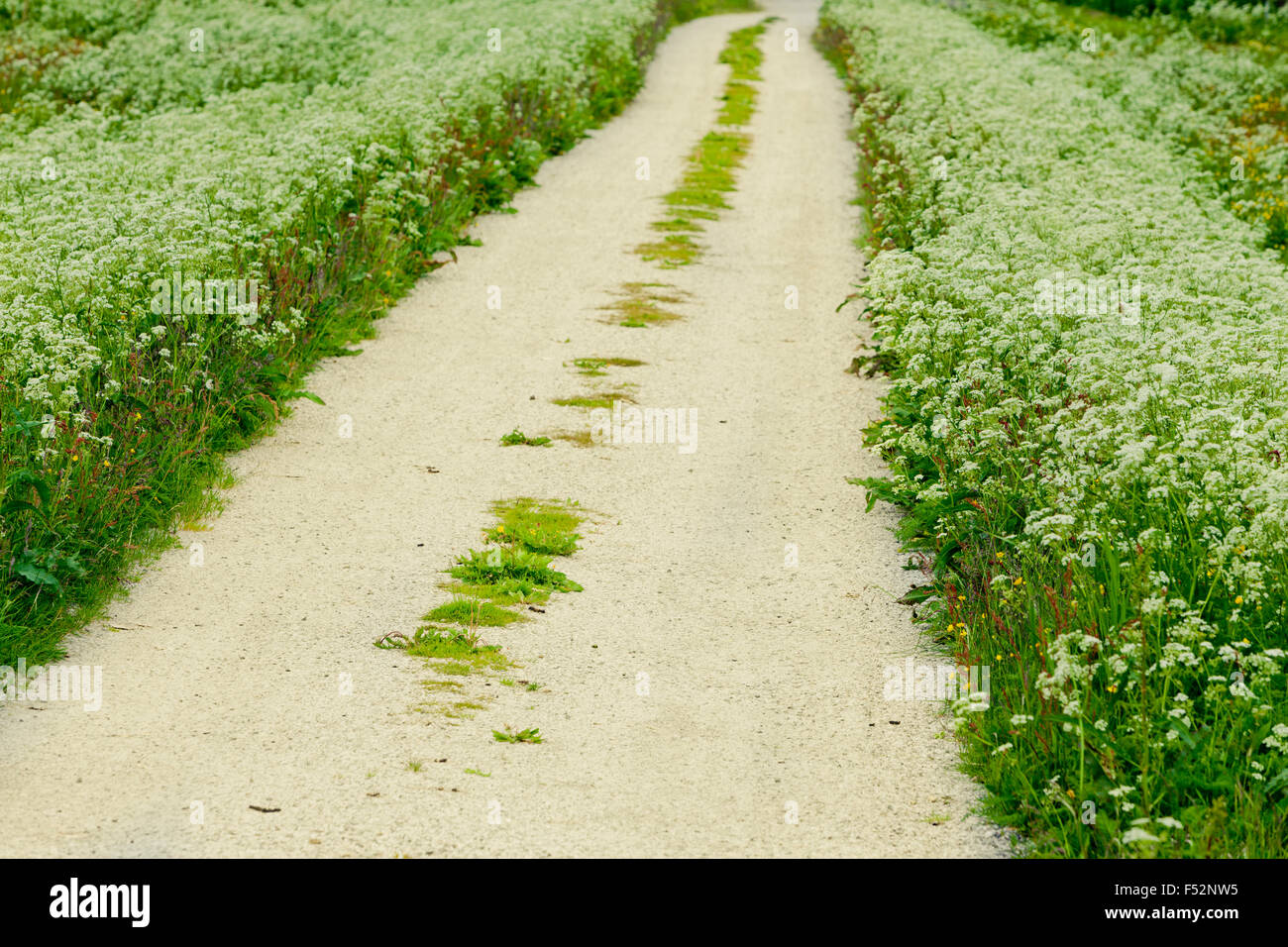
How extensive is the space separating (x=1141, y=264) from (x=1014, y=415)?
307 cm

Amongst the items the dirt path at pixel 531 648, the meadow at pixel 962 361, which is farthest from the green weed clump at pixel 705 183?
the dirt path at pixel 531 648

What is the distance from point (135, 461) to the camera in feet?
26.5

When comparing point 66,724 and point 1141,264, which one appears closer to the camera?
point 66,724

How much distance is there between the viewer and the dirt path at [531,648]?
536cm

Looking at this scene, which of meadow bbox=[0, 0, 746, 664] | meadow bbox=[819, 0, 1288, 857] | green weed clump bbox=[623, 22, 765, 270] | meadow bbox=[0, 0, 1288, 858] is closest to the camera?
meadow bbox=[819, 0, 1288, 857]

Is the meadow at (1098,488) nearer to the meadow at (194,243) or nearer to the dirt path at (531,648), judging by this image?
the dirt path at (531,648)

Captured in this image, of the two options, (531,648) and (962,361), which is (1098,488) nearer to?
(962,361)

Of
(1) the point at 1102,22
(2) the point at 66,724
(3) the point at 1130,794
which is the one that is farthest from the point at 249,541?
(1) the point at 1102,22

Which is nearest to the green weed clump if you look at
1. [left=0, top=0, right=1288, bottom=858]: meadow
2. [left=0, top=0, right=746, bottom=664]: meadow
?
[left=0, top=0, right=1288, bottom=858]: meadow

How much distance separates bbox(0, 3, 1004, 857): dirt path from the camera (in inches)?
211

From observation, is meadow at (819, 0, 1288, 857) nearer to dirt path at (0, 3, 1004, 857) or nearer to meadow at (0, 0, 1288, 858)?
meadow at (0, 0, 1288, 858)

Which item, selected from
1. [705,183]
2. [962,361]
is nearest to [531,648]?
[962,361]
